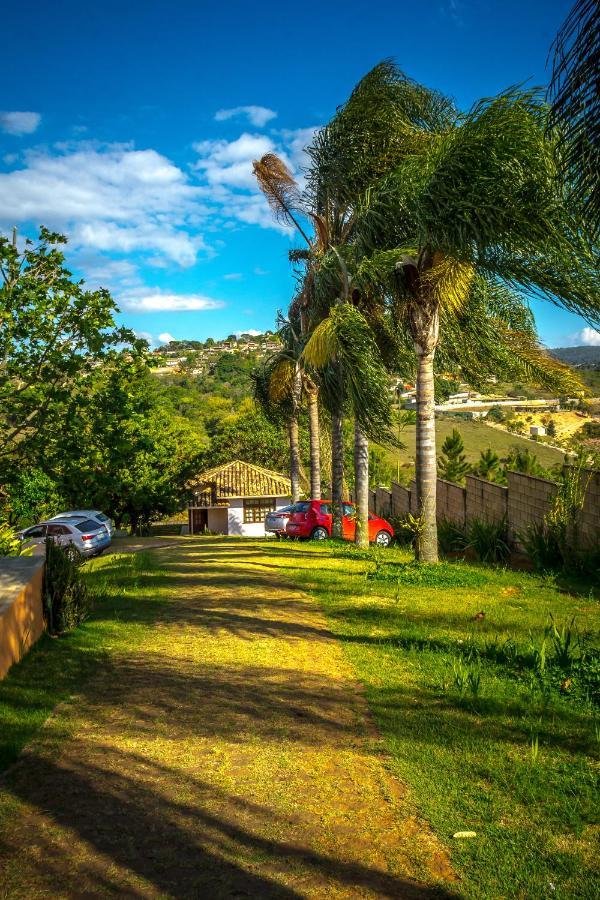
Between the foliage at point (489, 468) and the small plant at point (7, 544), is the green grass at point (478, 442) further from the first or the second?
the small plant at point (7, 544)

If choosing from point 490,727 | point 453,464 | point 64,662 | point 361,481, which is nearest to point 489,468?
point 453,464

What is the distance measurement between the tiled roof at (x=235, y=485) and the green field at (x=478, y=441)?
1935cm

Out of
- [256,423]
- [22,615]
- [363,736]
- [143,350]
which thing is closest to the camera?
[363,736]

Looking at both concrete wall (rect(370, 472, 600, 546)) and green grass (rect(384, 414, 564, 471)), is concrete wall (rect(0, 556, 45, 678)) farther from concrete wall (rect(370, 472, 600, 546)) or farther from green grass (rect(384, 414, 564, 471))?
green grass (rect(384, 414, 564, 471))

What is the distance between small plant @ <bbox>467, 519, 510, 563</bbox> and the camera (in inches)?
575

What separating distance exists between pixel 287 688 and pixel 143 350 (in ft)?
26.8

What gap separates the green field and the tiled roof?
19.3m

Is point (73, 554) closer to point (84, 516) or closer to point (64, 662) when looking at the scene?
point (64, 662)

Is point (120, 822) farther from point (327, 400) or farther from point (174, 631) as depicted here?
point (327, 400)

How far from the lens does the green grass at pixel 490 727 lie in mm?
3521

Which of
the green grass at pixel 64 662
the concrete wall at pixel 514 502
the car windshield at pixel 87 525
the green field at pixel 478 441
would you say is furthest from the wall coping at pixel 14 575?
the green field at pixel 478 441

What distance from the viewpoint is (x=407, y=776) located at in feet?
14.5

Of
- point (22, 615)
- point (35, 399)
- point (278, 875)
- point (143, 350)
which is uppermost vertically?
point (143, 350)

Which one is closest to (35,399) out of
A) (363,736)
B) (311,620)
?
(311,620)
